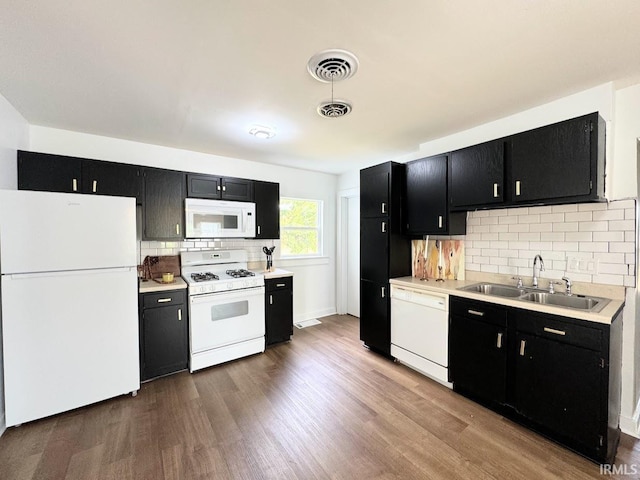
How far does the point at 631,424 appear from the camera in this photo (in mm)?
1998

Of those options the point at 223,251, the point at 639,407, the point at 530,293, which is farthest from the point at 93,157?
the point at 639,407

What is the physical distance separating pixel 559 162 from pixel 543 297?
1.11 metres

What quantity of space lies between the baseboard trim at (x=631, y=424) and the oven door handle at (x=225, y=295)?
335 centimetres

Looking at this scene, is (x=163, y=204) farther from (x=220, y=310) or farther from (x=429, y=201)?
(x=429, y=201)

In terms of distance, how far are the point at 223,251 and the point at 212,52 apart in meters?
2.51

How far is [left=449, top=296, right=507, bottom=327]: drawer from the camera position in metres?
2.18

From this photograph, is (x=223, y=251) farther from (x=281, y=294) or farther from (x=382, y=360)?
(x=382, y=360)

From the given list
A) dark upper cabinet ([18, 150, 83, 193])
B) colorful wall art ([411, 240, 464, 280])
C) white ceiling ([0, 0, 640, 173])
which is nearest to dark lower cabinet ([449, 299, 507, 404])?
colorful wall art ([411, 240, 464, 280])

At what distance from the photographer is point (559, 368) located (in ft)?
6.13

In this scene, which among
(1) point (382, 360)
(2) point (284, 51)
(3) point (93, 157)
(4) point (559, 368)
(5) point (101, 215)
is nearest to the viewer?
(2) point (284, 51)

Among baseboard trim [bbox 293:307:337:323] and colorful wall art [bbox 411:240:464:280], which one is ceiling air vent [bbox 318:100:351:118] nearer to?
colorful wall art [bbox 411:240:464:280]

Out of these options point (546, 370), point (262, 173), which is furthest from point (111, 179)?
point (546, 370)

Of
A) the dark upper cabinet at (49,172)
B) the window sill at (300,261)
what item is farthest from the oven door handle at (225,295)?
the dark upper cabinet at (49,172)

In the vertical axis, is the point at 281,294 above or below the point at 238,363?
above
